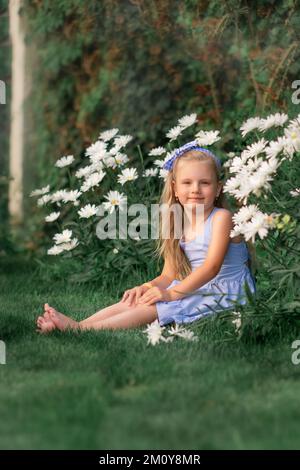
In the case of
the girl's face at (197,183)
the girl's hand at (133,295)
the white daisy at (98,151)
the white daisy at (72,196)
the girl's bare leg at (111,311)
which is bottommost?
the girl's bare leg at (111,311)

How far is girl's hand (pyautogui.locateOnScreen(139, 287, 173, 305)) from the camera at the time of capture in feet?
12.9

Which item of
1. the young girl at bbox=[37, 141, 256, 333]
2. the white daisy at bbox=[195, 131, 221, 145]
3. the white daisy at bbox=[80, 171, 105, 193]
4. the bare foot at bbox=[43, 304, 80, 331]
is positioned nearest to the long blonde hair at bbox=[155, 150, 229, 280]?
the young girl at bbox=[37, 141, 256, 333]

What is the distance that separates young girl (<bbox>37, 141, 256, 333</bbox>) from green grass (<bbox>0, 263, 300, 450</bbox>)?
0.15 metres

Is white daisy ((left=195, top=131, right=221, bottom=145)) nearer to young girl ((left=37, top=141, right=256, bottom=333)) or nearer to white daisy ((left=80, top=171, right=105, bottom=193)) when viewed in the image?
young girl ((left=37, top=141, right=256, bottom=333))

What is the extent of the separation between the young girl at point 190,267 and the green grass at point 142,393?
0.15 meters

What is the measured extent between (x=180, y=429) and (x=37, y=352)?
110 cm

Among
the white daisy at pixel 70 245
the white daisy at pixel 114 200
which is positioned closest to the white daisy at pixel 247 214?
the white daisy at pixel 114 200

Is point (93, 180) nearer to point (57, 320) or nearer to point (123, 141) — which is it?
point (123, 141)

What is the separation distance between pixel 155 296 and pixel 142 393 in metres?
1.13

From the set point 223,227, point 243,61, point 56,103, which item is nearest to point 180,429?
point 223,227

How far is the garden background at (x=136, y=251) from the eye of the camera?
260 centimetres

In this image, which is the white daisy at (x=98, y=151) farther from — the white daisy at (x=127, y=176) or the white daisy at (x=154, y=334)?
the white daisy at (x=154, y=334)

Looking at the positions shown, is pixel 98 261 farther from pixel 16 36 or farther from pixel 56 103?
pixel 16 36

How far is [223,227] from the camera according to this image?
3.98 meters
